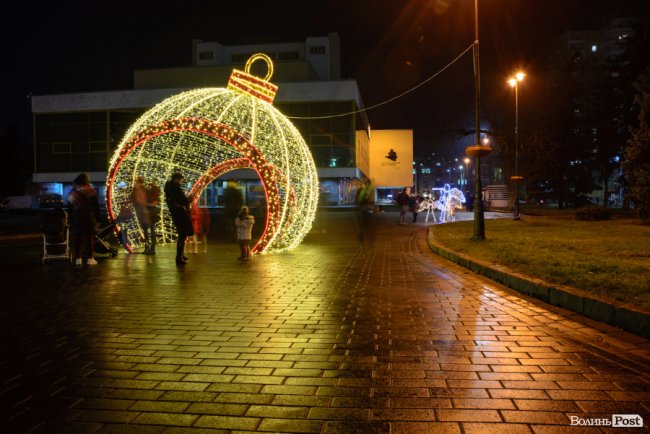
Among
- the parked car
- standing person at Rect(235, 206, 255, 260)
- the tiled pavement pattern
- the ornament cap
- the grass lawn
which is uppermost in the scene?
the ornament cap

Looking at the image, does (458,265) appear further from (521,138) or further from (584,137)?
(584,137)

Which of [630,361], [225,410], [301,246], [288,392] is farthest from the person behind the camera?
[301,246]

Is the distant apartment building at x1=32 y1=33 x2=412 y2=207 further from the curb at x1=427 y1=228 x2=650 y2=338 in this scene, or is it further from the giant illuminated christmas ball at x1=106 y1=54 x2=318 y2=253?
the curb at x1=427 y1=228 x2=650 y2=338

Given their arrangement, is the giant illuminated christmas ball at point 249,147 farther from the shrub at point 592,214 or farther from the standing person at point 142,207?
the shrub at point 592,214

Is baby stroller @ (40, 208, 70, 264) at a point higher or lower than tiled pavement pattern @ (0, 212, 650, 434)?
higher

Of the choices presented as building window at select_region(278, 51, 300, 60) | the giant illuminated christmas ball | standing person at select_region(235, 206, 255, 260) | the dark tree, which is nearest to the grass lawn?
the giant illuminated christmas ball

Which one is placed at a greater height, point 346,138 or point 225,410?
point 346,138

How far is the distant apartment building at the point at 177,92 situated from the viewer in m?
53.1

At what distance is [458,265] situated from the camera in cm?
1149

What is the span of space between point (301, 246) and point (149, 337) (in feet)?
32.0

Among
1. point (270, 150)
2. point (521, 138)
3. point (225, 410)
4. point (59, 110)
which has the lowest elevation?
→ point (225, 410)

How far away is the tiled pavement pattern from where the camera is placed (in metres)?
3.64

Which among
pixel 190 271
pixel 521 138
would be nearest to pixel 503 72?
pixel 521 138

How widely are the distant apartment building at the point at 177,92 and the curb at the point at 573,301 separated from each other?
43367 mm
